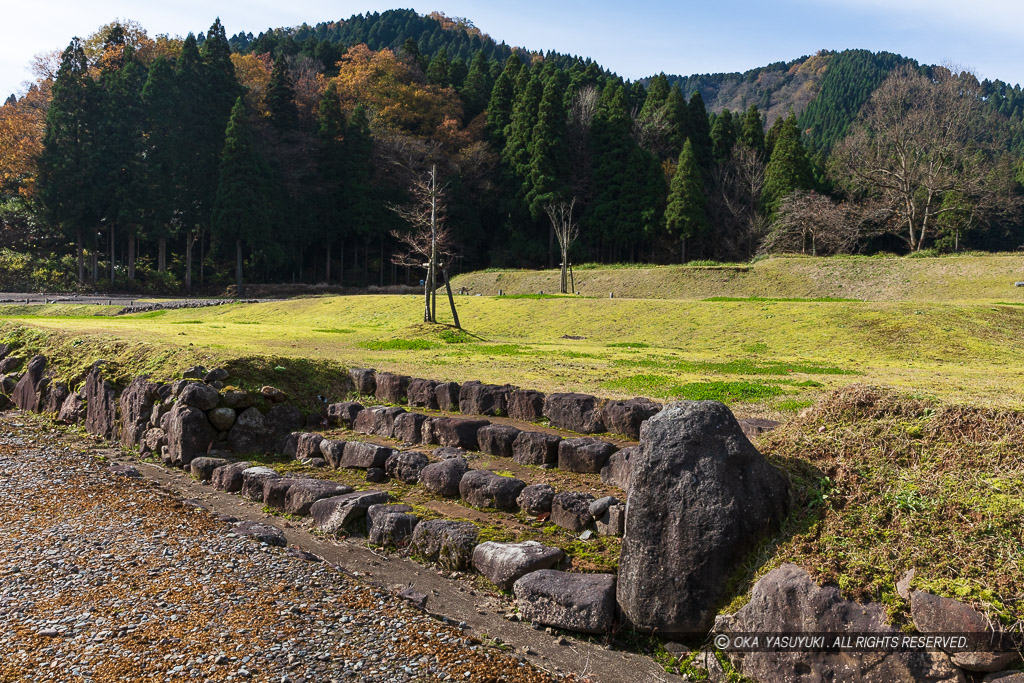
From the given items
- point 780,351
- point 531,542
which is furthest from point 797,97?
A: point 531,542

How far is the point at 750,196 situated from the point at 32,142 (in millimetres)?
52929

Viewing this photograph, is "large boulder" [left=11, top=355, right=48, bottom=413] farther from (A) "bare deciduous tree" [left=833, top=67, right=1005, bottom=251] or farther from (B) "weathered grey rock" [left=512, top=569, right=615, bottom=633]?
(A) "bare deciduous tree" [left=833, top=67, right=1005, bottom=251]

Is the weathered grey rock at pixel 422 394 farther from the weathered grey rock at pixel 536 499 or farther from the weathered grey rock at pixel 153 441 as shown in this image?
the weathered grey rock at pixel 536 499

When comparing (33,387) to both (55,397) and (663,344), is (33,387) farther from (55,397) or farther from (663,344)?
(663,344)

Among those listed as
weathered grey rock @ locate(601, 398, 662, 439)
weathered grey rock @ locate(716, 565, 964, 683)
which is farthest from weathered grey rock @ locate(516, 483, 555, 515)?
weathered grey rock @ locate(716, 565, 964, 683)

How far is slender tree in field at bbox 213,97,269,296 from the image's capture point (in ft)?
139

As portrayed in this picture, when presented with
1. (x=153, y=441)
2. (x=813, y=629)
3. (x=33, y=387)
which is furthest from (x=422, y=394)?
(x=33, y=387)

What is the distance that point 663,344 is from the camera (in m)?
19.9

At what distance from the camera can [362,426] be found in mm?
10227

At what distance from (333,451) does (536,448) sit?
2.77m

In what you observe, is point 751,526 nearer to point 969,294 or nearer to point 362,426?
point 362,426

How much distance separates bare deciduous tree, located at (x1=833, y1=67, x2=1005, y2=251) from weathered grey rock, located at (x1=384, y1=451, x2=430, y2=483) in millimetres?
43255

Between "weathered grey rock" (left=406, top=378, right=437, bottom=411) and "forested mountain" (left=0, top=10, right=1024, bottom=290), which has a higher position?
"forested mountain" (left=0, top=10, right=1024, bottom=290)

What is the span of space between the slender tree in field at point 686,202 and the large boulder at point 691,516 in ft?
163
